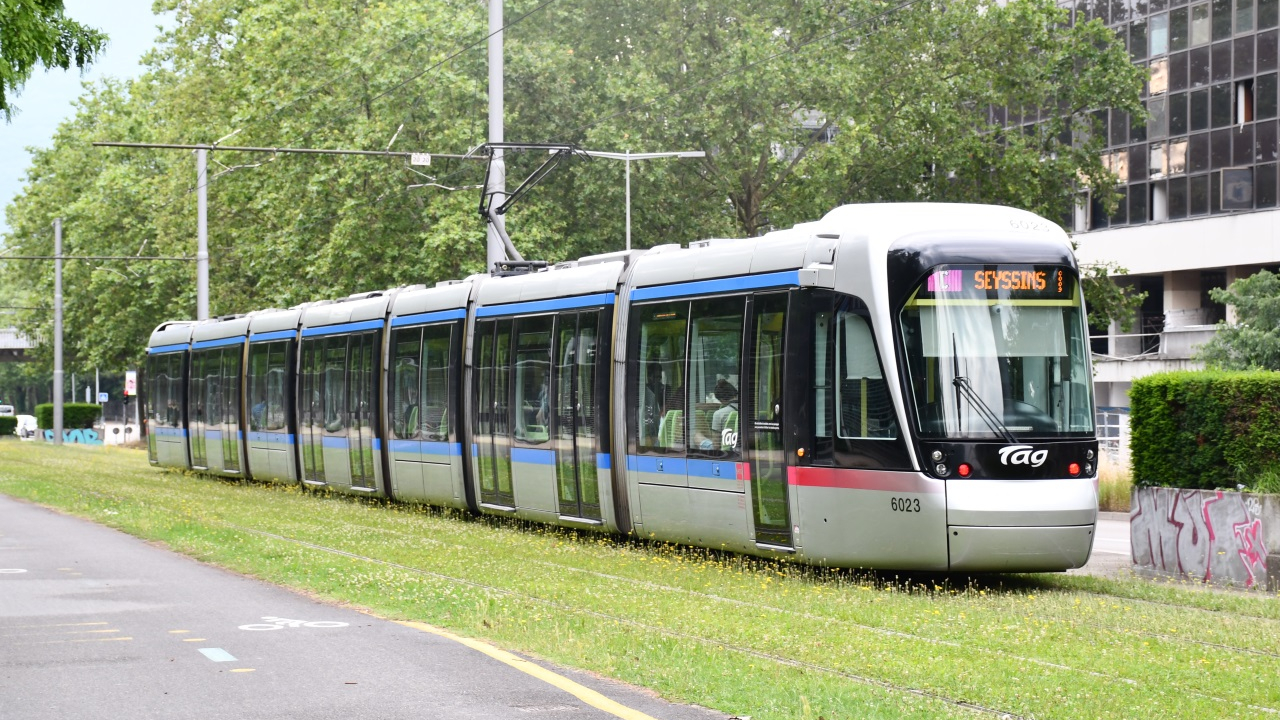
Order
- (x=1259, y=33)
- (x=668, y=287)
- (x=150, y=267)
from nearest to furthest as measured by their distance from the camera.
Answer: (x=668, y=287), (x=1259, y=33), (x=150, y=267)

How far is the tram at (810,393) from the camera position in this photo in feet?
45.6

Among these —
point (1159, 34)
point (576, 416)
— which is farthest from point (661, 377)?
point (1159, 34)

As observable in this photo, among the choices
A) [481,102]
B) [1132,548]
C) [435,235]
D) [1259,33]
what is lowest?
[1132,548]

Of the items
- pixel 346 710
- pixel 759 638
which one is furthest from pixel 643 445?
pixel 346 710

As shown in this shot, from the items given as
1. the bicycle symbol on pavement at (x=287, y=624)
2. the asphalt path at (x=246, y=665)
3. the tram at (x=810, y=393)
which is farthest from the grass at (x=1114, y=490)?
the bicycle symbol on pavement at (x=287, y=624)

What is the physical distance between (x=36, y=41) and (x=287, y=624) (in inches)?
313

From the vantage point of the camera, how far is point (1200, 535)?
15.6 m

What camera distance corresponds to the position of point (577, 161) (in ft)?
140

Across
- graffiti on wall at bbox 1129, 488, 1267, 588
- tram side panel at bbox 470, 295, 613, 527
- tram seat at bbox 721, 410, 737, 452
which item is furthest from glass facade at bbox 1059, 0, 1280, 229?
tram seat at bbox 721, 410, 737, 452

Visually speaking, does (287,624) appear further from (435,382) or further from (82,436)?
(82,436)

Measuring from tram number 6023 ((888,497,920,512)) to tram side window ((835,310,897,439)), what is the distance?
526mm

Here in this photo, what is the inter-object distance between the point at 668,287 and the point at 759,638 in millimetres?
6895

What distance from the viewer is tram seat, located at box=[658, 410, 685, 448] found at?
55.0ft

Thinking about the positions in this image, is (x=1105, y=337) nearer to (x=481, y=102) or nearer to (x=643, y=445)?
(x=481, y=102)
